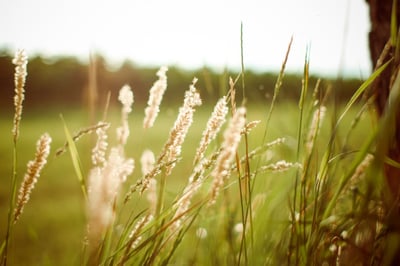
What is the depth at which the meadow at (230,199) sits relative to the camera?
1.91 ft

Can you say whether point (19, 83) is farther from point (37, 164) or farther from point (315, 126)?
point (315, 126)

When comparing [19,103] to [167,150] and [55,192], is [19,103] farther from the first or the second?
[55,192]

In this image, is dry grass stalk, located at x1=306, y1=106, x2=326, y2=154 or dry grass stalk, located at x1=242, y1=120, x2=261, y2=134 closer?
dry grass stalk, located at x1=242, y1=120, x2=261, y2=134

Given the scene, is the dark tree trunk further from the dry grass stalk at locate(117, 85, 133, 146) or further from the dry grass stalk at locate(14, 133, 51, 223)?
the dry grass stalk at locate(14, 133, 51, 223)

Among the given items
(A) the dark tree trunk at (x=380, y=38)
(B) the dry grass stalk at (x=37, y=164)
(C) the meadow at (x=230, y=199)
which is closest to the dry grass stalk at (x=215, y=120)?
(C) the meadow at (x=230, y=199)

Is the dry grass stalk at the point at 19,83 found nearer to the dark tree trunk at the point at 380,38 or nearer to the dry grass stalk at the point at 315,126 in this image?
the dry grass stalk at the point at 315,126

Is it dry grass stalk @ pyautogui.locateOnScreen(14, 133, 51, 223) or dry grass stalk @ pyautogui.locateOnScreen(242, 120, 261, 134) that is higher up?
dry grass stalk @ pyautogui.locateOnScreen(242, 120, 261, 134)

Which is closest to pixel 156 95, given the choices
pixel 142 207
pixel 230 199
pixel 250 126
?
pixel 250 126

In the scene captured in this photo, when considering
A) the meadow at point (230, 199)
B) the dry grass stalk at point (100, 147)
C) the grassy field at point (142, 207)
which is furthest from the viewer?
the grassy field at point (142, 207)

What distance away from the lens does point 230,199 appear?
1.43 m

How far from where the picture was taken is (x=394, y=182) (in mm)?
830

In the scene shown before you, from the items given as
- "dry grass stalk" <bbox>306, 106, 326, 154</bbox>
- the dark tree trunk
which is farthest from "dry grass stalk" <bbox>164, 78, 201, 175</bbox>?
the dark tree trunk

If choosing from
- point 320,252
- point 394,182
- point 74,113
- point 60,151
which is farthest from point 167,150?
point 74,113

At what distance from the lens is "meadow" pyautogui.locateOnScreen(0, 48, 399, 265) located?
58cm
